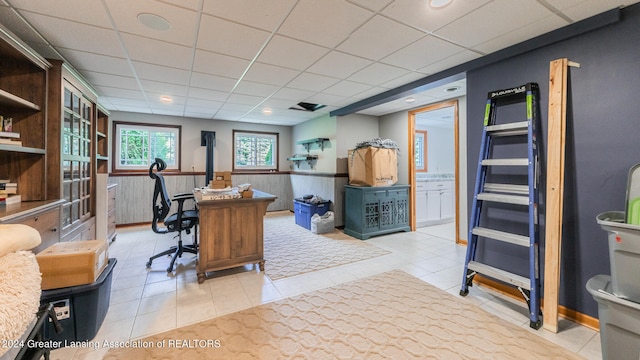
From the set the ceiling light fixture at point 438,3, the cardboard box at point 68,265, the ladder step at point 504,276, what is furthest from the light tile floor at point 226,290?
the ceiling light fixture at point 438,3

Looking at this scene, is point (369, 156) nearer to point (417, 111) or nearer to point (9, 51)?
point (417, 111)

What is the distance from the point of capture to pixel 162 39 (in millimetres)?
2252

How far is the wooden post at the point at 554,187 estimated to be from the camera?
6.48 feet

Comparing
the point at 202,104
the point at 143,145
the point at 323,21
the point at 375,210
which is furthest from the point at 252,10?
the point at 143,145

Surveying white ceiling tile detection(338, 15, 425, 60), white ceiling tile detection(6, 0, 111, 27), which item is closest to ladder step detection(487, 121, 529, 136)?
white ceiling tile detection(338, 15, 425, 60)

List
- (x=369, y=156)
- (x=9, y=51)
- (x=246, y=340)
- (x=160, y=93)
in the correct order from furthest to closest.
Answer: (x=369, y=156) < (x=160, y=93) < (x=9, y=51) < (x=246, y=340)

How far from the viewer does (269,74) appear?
3104 mm

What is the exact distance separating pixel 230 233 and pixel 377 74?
258 centimetres

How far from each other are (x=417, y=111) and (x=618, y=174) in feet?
10.5

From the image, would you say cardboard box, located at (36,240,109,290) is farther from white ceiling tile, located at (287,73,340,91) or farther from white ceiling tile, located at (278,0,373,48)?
A: white ceiling tile, located at (287,73,340,91)

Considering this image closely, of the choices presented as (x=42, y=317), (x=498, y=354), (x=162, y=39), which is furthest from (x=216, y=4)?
(x=498, y=354)

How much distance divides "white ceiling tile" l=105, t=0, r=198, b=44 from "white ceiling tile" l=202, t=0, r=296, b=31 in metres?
0.19

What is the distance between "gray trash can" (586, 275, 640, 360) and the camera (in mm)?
1455

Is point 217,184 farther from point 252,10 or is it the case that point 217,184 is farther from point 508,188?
point 508,188
